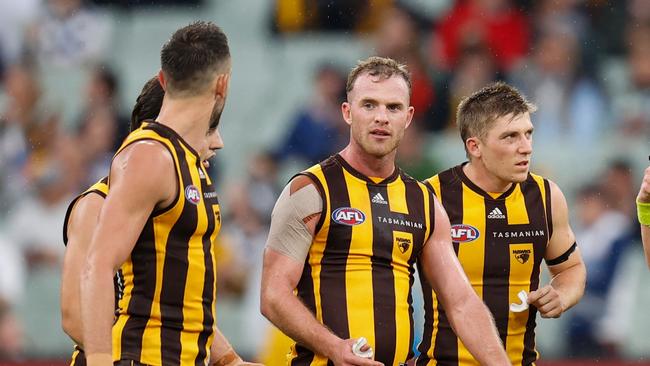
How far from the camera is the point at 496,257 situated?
584 cm

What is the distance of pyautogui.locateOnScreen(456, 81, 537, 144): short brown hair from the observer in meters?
5.93

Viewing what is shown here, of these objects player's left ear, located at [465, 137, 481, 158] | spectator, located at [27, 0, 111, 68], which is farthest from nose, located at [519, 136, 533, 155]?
spectator, located at [27, 0, 111, 68]

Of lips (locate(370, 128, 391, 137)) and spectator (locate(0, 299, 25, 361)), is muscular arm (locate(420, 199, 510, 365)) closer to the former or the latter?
lips (locate(370, 128, 391, 137))

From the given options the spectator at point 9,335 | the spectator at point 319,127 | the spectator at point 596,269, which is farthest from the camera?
the spectator at point 319,127

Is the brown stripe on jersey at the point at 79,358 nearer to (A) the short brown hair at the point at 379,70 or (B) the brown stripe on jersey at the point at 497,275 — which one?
(A) the short brown hair at the point at 379,70

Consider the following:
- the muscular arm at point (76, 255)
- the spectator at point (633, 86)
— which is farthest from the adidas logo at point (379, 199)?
the spectator at point (633, 86)

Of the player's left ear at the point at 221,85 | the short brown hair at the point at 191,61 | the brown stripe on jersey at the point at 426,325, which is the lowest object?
the brown stripe on jersey at the point at 426,325

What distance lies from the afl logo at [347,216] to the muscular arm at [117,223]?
3.32 ft

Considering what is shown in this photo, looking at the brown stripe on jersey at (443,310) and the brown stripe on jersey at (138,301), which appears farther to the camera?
the brown stripe on jersey at (443,310)

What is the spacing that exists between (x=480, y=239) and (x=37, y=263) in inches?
221

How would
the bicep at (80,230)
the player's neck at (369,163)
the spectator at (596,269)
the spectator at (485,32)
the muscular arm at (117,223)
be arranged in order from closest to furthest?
the muscular arm at (117,223) → the bicep at (80,230) → the player's neck at (369,163) → the spectator at (596,269) → the spectator at (485,32)

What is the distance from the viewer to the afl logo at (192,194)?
4.44m

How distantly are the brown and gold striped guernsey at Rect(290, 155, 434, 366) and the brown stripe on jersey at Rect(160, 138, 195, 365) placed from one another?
84 cm

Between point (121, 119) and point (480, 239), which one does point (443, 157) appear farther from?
point (480, 239)
